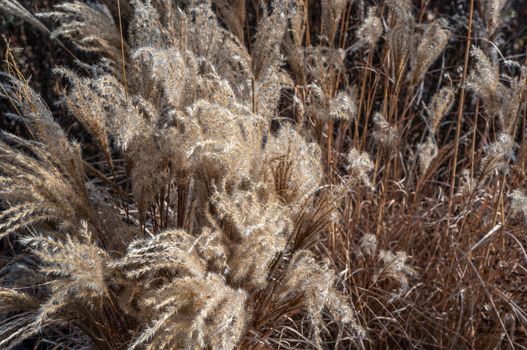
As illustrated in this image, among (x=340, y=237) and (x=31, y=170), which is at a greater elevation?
(x=31, y=170)

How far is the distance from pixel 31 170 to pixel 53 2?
7.25 ft

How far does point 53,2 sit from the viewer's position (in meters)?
3.99

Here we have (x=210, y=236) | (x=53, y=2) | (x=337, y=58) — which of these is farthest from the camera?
(x=53, y=2)

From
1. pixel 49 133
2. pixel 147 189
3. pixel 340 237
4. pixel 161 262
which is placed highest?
pixel 49 133

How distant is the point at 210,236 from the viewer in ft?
6.10

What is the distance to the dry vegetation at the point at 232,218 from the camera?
6.10 feet

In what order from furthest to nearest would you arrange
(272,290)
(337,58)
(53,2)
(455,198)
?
(53,2), (455,198), (337,58), (272,290)

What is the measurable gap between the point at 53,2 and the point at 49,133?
2253mm

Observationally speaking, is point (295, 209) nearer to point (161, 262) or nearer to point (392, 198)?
point (161, 262)

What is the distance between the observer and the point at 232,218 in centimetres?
187

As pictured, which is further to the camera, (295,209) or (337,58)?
(337,58)

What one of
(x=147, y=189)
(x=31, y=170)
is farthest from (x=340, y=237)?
(x=31, y=170)

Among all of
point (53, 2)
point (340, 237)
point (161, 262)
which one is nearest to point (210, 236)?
point (161, 262)

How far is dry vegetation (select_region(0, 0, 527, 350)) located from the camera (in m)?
1.86
